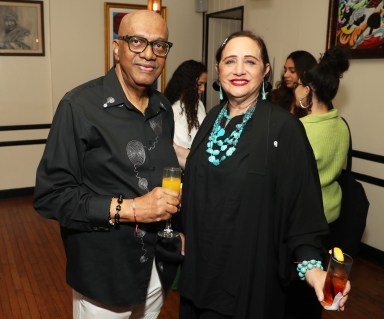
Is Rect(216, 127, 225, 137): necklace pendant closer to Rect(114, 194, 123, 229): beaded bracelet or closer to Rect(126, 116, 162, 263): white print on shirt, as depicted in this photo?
Rect(126, 116, 162, 263): white print on shirt

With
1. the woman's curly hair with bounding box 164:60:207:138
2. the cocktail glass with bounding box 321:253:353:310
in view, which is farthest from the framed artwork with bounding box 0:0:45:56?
the cocktail glass with bounding box 321:253:353:310

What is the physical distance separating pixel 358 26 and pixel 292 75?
83cm

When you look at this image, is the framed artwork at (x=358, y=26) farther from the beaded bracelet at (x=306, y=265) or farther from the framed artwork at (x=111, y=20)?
the framed artwork at (x=111, y=20)

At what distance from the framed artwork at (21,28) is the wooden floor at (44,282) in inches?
90.2

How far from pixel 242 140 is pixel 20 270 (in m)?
2.75

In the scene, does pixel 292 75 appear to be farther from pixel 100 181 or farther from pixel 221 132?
pixel 100 181

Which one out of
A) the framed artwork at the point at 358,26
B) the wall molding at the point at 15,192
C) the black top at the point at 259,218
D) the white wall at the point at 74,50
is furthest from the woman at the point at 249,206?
the wall molding at the point at 15,192

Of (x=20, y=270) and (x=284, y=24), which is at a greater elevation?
(x=284, y=24)

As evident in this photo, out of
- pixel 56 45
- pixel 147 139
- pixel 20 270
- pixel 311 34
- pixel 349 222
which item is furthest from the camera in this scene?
pixel 56 45

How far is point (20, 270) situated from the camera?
351cm

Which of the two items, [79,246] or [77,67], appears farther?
[77,67]

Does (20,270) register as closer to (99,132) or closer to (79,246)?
(79,246)

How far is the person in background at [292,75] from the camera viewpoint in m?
3.38

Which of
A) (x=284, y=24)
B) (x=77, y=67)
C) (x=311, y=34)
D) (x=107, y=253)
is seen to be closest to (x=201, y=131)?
(x=107, y=253)
